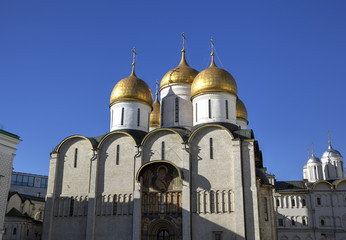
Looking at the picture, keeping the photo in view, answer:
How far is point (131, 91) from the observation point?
77.2 ft

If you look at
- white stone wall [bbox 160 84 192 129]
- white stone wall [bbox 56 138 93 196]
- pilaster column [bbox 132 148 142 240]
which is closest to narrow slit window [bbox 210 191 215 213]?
pilaster column [bbox 132 148 142 240]

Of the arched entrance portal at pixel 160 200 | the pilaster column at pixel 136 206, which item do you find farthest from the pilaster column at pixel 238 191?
the pilaster column at pixel 136 206

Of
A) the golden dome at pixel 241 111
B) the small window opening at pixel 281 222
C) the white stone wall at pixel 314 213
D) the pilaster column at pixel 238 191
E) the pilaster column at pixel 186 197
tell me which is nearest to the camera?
the pilaster column at pixel 238 191

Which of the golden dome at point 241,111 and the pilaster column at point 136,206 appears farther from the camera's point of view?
the golden dome at point 241,111

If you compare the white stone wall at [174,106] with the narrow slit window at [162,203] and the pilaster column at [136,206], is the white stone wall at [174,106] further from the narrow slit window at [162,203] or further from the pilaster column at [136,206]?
the narrow slit window at [162,203]

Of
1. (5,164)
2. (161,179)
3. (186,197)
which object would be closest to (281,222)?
(186,197)

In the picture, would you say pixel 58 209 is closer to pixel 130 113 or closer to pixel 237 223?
pixel 130 113

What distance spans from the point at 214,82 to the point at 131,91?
539 centimetres

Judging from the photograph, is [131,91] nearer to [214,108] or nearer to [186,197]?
[214,108]

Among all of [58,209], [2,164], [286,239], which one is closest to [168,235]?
[58,209]

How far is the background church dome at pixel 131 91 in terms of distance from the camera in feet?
77.0

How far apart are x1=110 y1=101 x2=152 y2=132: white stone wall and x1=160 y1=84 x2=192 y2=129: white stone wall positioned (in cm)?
124

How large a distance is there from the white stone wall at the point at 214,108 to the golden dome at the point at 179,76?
276 cm

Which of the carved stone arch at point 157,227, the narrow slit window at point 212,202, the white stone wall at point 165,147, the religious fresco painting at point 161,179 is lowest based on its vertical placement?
the carved stone arch at point 157,227
